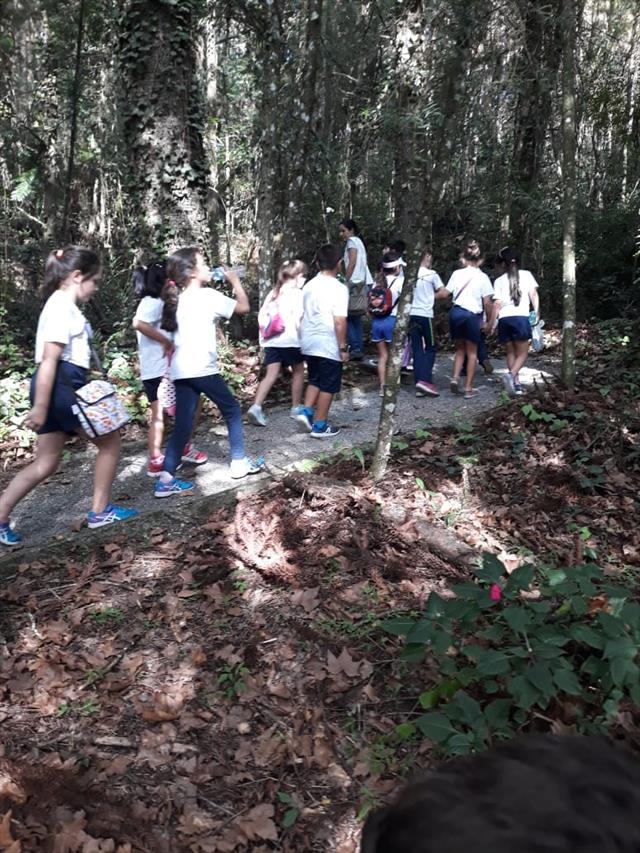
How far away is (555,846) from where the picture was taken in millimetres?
1139

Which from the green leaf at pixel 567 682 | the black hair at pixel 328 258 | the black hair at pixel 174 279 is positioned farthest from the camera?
the black hair at pixel 328 258

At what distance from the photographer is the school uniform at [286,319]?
7832mm

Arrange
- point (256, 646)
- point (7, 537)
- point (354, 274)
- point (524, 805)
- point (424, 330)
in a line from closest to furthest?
point (524, 805)
point (256, 646)
point (7, 537)
point (424, 330)
point (354, 274)

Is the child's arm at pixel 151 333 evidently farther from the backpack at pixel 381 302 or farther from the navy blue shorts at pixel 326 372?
the backpack at pixel 381 302

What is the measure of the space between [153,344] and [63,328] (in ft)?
5.31

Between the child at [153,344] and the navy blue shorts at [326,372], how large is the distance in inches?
59.7

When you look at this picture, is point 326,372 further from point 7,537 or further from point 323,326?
point 7,537

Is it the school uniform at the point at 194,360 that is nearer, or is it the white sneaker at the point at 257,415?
the school uniform at the point at 194,360

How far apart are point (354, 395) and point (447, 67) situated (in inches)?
190

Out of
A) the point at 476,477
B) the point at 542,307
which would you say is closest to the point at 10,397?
the point at 476,477

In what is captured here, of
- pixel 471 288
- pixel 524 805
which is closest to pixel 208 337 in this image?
pixel 471 288

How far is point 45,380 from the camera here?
4.89 m

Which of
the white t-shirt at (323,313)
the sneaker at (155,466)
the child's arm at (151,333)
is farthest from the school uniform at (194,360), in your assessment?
the white t-shirt at (323,313)

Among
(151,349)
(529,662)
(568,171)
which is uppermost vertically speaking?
(568,171)
